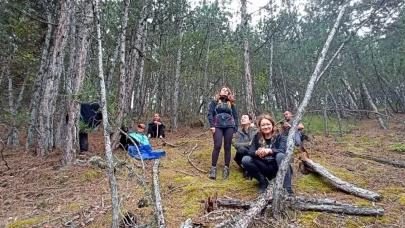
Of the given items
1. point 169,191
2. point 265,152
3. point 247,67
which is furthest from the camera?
point 247,67

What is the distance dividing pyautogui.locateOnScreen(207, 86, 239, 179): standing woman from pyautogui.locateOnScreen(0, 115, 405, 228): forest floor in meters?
0.30

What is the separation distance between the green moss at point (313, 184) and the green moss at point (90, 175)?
3.61m

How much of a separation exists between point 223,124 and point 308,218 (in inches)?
94.1

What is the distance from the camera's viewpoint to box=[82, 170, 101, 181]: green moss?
18.0ft

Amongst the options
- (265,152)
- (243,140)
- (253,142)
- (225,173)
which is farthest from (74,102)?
(265,152)

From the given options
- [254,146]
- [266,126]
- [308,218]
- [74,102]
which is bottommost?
[308,218]

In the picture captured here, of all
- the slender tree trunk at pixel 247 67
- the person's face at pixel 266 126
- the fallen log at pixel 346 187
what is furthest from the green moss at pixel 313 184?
the slender tree trunk at pixel 247 67

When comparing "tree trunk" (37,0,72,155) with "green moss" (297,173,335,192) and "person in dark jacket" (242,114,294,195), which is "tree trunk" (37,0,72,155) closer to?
"person in dark jacket" (242,114,294,195)

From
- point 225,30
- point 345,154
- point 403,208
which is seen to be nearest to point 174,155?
point 345,154

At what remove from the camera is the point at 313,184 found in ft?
16.1

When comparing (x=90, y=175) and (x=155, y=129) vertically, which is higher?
(x=155, y=129)

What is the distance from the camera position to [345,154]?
763cm

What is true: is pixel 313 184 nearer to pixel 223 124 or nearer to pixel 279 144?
pixel 279 144

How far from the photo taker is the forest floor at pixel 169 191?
357 cm
